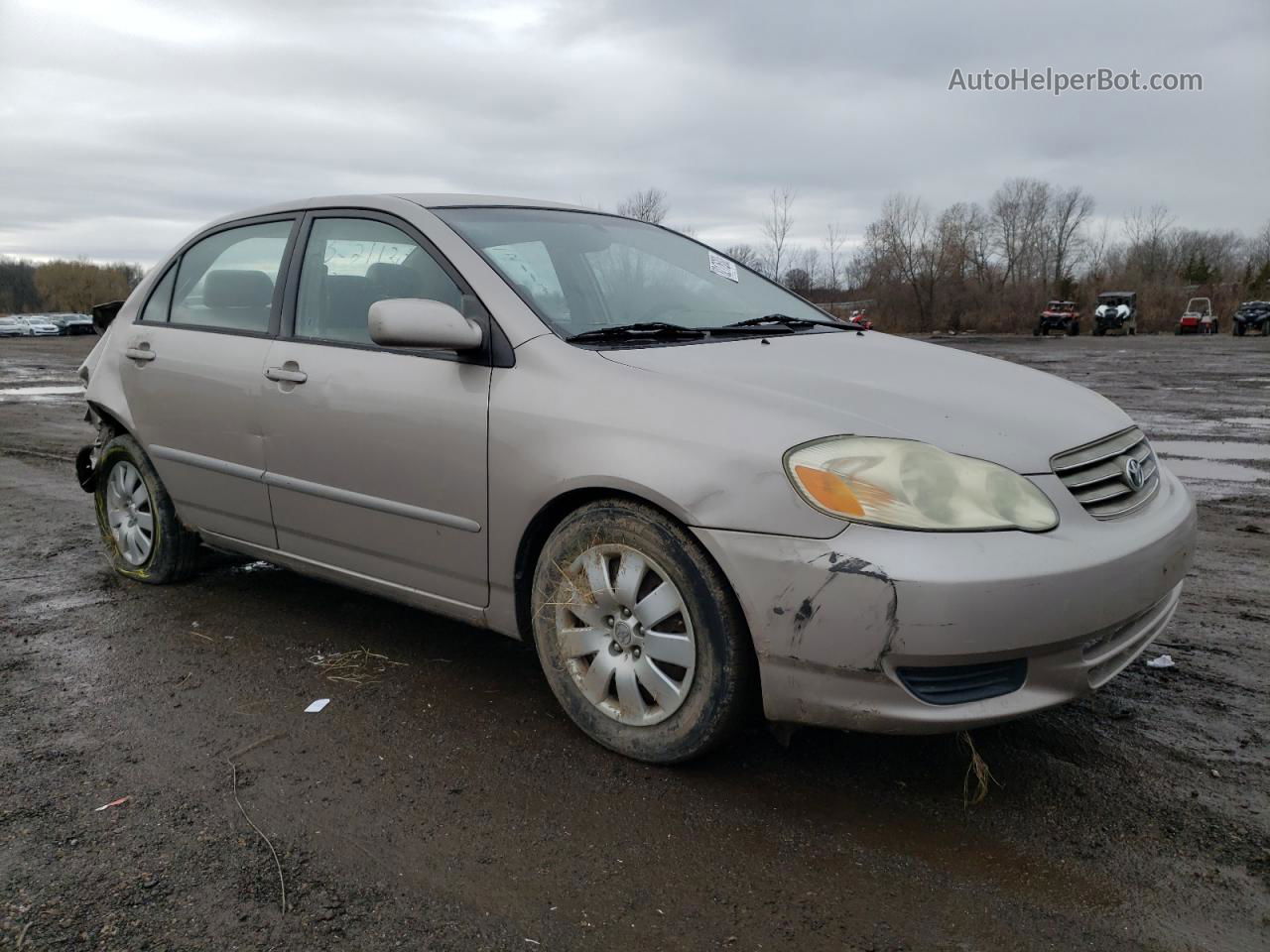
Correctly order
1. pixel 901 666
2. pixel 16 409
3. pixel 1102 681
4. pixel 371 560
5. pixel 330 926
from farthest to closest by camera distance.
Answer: pixel 16 409, pixel 371 560, pixel 1102 681, pixel 901 666, pixel 330 926

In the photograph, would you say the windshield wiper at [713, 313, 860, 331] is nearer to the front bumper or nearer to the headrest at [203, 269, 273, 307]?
the front bumper

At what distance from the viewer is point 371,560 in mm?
3430

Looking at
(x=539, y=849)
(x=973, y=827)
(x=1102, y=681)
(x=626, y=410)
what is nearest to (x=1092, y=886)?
(x=973, y=827)

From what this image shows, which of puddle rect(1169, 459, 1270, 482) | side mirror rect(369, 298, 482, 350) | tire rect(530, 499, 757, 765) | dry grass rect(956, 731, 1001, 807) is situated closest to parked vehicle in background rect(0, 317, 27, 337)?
puddle rect(1169, 459, 1270, 482)

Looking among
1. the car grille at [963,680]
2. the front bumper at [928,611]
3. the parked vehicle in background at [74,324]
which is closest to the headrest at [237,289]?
the front bumper at [928,611]

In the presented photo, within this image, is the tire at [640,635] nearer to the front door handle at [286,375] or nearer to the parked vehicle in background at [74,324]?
the front door handle at [286,375]

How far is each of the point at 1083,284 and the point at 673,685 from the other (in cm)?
6347

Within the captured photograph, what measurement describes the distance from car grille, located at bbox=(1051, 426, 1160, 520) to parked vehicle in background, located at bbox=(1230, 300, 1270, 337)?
1667 inches

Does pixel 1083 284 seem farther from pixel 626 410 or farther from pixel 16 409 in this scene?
pixel 626 410

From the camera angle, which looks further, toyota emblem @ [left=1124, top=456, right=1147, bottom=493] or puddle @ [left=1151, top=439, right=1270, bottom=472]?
puddle @ [left=1151, top=439, right=1270, bottom=472]

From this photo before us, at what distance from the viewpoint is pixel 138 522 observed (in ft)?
15.0

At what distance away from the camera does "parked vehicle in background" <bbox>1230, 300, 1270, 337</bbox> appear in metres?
38.5

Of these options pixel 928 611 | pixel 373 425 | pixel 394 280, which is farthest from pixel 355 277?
pixel 928 611

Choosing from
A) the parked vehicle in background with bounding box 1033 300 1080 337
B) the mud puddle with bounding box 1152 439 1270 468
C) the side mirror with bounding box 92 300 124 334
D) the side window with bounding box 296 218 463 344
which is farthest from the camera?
the parked vehicle in background with bounding box 1033 300 1080 337
